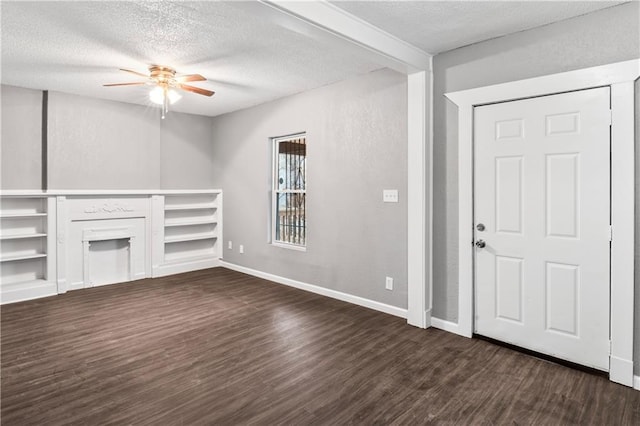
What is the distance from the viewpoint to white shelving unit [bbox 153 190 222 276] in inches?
223

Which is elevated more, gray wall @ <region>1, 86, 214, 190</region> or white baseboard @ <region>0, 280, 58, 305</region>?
gray wall @ <region>1, 86, 214, 190</region>

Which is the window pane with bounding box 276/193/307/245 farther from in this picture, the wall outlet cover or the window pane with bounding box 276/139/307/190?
the wall outlet cover

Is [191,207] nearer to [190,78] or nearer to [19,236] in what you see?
[19,236]

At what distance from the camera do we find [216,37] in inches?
123

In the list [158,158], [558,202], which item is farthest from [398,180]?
[158,158]

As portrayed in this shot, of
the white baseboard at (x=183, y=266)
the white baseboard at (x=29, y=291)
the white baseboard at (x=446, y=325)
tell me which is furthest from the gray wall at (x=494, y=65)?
the white baseboard at (x=29, y=291)

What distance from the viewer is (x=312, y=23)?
8.07ft

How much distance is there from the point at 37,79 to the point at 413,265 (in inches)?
189

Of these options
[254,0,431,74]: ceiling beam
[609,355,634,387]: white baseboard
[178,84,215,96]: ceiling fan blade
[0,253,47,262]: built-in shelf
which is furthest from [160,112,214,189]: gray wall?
[609,355,634,387]: white baseboard

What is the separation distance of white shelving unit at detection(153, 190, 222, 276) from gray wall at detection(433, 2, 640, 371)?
4.06m

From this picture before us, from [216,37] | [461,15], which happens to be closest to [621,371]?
[461,15]

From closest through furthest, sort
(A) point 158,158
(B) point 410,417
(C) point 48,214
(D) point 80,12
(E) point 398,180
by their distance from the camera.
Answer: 1. (B) point 410,417
2. (D) point 80,12
3. (E) point 398,180
4. (C) point 48,214
5. (A) point 158,158

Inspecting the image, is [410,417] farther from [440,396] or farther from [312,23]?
[312,23]

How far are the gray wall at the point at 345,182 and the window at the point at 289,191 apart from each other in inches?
5.0
